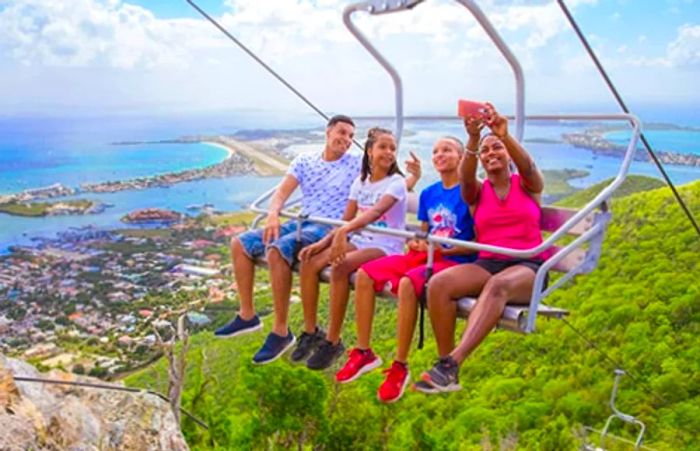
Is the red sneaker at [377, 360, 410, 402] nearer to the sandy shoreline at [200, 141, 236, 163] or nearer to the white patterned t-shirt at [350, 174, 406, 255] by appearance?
the white patterned t-shirt at [350, 174, 406, 255]

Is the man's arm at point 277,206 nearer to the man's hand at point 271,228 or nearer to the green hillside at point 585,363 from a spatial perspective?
the man's hand at point 271,228

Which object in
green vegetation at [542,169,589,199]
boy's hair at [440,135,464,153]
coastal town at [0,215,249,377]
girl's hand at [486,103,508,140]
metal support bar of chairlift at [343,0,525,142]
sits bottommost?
coastal town at [0,215,249,377]

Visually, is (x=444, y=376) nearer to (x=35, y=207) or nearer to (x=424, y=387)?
(x=424, y=387)

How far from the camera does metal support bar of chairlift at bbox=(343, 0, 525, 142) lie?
2865 millimetres

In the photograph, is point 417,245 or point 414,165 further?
point 414,165

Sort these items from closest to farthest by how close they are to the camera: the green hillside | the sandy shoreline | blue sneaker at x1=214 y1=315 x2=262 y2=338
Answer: blue sneaker at x1=214 y1=315 x2=262 y2=338 → the green hillside → the sandy shoreline

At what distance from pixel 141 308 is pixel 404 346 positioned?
141 ft

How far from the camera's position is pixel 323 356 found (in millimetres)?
3426

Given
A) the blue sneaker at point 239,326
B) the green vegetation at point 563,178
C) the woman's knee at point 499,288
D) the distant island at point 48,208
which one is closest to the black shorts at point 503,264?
the woman's knee at point 499,288

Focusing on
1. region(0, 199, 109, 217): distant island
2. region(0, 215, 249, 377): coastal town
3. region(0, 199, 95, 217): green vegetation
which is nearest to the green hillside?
region(0, 215, 249, 377): coastal town

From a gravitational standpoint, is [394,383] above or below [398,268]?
below

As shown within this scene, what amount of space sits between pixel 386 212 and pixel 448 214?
0.26 m

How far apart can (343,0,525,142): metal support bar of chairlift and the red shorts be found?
488mm

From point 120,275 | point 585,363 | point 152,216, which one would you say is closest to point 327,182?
point 585,363
